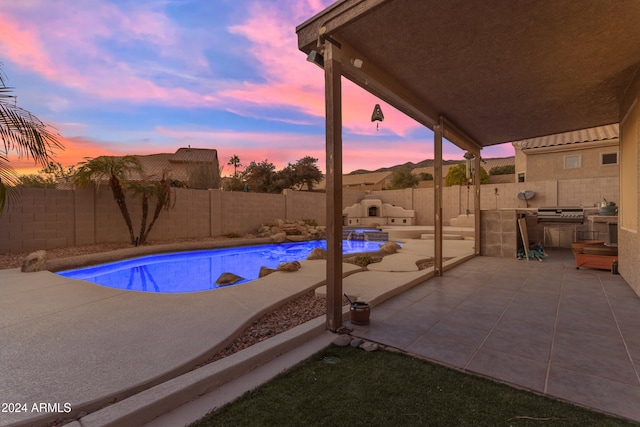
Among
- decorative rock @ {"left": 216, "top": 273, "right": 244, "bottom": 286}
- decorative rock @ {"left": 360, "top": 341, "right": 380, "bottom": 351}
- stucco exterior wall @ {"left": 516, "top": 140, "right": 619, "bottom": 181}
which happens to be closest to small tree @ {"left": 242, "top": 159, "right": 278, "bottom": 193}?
stucco exterior wall @ {"left": 516, "top": 140, "right": 619, "bottom": 181}

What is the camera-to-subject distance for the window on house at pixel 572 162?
1254cm

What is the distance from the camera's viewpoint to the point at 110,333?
2.65 m

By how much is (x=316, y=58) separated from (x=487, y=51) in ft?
6.27

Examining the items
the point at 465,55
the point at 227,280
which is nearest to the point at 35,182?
the point at 227,280

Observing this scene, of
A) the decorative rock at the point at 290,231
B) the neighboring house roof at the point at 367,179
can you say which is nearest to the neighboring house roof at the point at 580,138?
the decorative rock at the point at 290,231

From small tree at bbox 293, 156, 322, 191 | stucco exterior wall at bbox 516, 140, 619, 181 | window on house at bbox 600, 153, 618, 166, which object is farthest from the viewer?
small tree at bbox 293, 156, 322, 191

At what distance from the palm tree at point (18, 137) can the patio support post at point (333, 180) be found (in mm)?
3457

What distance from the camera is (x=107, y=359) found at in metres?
2.16

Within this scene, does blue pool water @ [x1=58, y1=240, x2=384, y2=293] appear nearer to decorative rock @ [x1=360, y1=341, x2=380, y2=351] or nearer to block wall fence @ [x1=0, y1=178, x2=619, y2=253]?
block wall fence @ [x1=0, y1=178, x2=619, y2=253]

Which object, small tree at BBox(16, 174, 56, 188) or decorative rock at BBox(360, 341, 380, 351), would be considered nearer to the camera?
decorative rock at BBox(360, 341, 380, 351)

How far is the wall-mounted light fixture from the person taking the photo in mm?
2914

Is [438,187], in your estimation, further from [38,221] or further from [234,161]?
[234,161]

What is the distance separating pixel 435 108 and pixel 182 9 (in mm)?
5700

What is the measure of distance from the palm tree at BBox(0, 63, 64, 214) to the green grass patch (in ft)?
12.0
